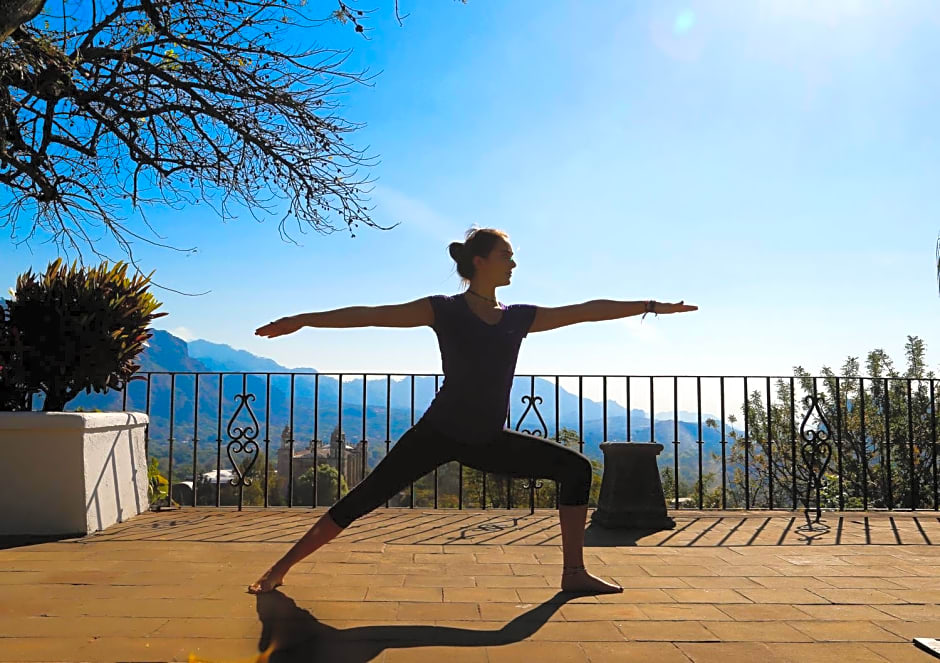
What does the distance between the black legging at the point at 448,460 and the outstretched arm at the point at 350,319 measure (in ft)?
1.53

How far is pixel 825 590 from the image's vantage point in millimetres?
3301

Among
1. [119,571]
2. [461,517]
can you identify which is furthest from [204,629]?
[461,517]

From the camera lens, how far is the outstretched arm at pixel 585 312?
327cm

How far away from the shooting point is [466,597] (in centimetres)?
311

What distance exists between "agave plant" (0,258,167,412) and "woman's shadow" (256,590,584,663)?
2.88 metres

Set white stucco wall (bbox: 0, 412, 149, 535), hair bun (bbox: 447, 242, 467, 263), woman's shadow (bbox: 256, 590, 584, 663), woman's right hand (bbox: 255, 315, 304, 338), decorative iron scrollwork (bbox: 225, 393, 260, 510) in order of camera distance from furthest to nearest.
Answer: decorative iron scrollwork (bbox: 225, 393, 260, 510), white stucco wall (bbox: 0, 412, 149, 535), hair bun (bbox: 447, 242, 467, 263), woman's right hand (bbox: 255, 315, 304, 338), woman's shadow (bbox: 256, 590, 584, 663)

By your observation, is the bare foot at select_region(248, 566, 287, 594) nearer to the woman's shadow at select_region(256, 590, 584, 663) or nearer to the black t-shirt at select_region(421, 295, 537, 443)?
the woman's shadow at select_region(256, 590, 584, 663)

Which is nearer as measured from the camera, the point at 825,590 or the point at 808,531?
the point at 825,590

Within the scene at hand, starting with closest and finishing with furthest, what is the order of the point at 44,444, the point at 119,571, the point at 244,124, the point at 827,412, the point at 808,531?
the point at 119,571 < the point at 44,444 < the point at 808,531 < the point at 244,124 < the point at 827,412

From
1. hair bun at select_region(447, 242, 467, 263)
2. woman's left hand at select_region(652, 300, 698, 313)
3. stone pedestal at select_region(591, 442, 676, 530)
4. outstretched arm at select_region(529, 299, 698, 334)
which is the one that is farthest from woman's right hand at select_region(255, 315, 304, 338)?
stone pedestal at select_region(591, 442, 676, 530)

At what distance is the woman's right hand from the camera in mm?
3014

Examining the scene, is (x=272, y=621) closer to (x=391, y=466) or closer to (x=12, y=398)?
(x=391, y=466)

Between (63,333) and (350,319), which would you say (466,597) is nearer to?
(350,319)

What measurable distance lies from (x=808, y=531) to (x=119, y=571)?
175 inches
